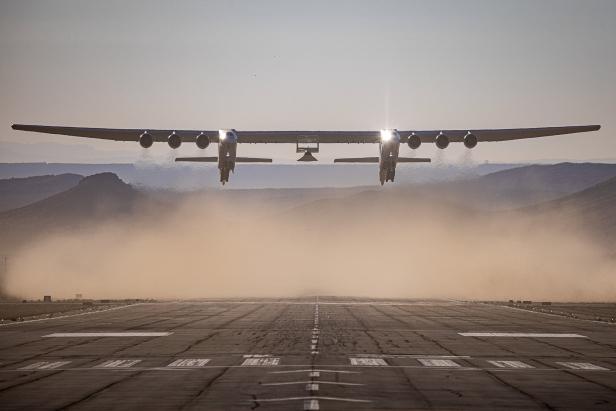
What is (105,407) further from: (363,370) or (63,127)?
(63,127)

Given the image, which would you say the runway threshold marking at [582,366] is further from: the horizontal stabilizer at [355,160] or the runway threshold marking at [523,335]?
the horizontal stabilizer at [355,160]

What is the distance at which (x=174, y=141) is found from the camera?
5394 cm

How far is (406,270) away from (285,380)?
498 ft

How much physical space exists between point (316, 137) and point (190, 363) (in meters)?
28.0

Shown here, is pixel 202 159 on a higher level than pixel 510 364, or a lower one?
higher

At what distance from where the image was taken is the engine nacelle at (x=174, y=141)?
5389cm

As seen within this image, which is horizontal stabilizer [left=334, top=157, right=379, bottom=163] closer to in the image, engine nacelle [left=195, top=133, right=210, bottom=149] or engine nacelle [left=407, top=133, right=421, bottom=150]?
engine nacelle [left=407, top=133, right=421, bottom=150]

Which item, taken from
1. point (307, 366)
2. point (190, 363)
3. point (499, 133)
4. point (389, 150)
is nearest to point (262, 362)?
point (307, 366)

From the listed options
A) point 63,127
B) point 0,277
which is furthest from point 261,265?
point 63,127

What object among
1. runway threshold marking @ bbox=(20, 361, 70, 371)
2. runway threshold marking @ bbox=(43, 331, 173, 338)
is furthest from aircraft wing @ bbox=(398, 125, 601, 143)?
runway threshold marking @ bbox=(20, 361, 70, 371)

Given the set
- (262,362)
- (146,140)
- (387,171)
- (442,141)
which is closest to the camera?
(262,362)

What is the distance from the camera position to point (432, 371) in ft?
94.1

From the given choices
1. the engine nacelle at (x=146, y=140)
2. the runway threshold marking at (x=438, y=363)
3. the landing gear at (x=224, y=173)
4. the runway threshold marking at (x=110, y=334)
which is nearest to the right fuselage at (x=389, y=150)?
the landing gear at (x=224, y=173)

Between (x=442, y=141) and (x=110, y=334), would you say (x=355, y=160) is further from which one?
(x=110, y=334)
